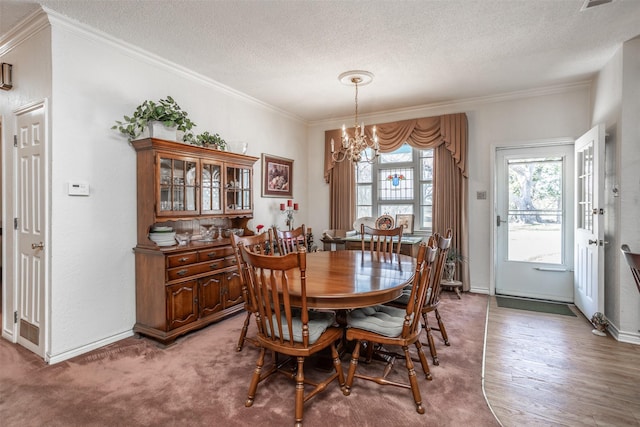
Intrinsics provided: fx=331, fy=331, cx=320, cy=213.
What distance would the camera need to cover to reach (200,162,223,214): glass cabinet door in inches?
135

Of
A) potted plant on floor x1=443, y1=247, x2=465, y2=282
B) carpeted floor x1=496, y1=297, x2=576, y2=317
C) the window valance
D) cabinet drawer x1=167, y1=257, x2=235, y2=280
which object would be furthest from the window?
cabinet drawer x1=167, y1=257, x2=235, y2=280

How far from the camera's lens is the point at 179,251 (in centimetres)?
299

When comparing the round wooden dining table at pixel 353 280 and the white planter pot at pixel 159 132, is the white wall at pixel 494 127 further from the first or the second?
the white planter pot at pixel 159 132

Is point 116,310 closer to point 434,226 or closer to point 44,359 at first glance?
point 44,359

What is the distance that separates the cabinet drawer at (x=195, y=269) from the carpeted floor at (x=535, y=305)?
11.0 ft

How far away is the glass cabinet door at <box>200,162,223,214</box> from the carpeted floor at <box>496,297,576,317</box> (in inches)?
141

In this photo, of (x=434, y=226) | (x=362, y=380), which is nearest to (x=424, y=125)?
(x=434, y=226)

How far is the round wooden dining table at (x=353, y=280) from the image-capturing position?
6.31 ft

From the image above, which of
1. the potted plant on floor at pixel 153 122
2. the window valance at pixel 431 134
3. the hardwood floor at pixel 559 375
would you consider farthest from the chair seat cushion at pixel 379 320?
the window valance at pixel 431 134

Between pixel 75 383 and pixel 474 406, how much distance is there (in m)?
2.66

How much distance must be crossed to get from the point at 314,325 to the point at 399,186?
357cm

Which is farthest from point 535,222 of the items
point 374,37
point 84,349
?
point 84,349

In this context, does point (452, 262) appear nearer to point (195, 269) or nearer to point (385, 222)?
point (385, 222)

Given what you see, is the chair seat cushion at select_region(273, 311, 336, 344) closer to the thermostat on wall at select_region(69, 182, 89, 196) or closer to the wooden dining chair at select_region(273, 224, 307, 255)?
the wooden dining chair at select_region(273, 224, 307, 255)
